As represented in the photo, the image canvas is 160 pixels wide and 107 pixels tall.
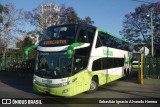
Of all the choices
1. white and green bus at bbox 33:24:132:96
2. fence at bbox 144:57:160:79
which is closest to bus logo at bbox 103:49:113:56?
white and green bus at bbox 33:24:132:96

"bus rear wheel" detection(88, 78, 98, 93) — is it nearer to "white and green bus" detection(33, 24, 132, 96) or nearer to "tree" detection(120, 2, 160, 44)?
"white and green bus" detection(33, 24, 132, 96)

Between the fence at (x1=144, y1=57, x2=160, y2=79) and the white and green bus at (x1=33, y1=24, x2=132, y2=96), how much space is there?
7.69 meters

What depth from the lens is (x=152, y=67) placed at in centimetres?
2262

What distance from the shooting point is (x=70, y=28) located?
46.4 ft

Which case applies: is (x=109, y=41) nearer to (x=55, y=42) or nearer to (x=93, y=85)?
(x=93, y=85)

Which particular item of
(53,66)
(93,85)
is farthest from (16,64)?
(53,66)

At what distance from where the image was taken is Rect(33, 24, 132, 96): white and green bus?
1308 centimetres

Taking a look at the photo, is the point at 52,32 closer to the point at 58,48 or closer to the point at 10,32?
the point at 58,48

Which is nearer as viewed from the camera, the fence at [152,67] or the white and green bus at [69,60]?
the white and green bus at [69,60]

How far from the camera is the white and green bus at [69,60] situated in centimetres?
1308

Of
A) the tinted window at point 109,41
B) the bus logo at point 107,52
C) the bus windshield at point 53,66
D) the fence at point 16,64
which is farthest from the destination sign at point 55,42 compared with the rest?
the fence at point 16,64

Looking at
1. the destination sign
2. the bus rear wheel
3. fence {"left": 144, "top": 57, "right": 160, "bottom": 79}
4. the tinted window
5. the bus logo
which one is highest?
the tinted window

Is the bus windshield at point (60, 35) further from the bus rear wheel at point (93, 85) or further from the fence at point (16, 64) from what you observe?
the fence at point (16, 64)

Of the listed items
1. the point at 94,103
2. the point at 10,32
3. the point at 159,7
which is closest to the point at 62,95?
the point at 94,103
